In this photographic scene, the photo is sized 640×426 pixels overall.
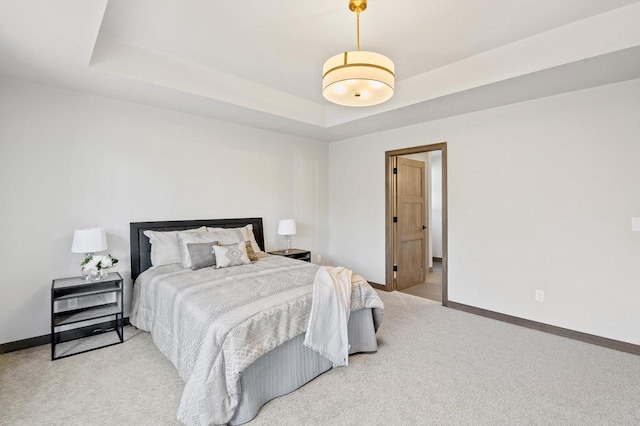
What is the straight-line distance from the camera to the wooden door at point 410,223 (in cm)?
491

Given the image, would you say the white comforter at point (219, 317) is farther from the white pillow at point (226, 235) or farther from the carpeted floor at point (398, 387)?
the white pillow at point (226, 235)

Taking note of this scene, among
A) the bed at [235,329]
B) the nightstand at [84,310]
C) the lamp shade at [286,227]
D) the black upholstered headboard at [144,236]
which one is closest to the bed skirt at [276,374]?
the bed at [235,329]

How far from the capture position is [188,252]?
10.7 ft

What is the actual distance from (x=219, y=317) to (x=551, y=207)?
3.39 meters

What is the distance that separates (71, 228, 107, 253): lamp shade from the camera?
2.89 m

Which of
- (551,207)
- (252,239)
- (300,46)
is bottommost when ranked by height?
(252,239)

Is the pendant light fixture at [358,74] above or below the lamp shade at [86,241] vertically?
above

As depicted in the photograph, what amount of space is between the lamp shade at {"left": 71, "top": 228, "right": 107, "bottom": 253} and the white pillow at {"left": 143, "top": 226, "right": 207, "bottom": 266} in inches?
19.4

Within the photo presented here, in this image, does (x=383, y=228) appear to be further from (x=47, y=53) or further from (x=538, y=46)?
(x=47, y=53)

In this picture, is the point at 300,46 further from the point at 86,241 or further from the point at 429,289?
the point at 429,289

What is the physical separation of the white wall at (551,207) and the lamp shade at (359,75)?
2128mm

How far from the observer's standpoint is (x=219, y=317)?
201 centimetres

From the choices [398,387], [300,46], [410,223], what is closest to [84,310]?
[398,387]

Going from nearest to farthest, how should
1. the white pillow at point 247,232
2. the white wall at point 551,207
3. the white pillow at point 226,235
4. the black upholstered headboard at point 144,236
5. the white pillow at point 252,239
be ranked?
the white wall at point 551,207
the black upholstered headboard at point 144,236
the white pillow at point 226,235
the white pillow at point 247,232
the white pillow at point 252,239
